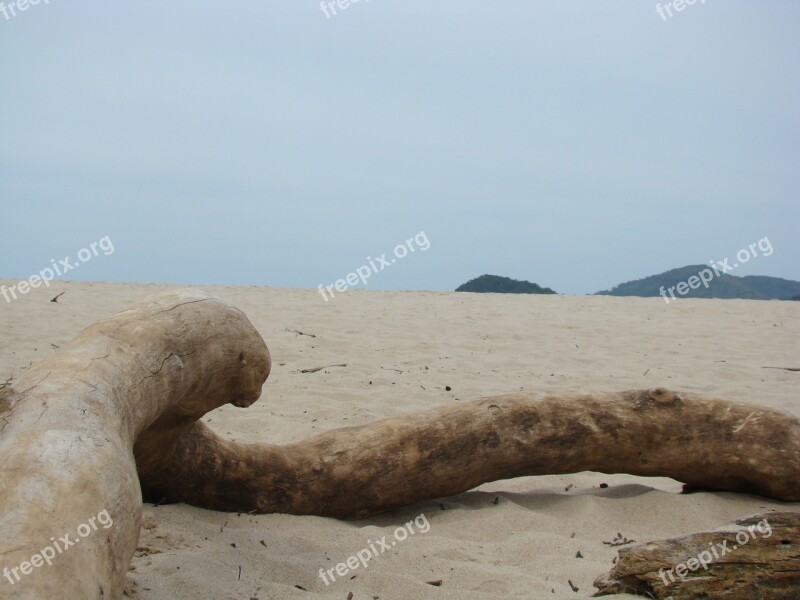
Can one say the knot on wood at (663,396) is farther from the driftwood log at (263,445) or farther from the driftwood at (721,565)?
the driftwood at (721,565)

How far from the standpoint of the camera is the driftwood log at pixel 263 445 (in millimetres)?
2205

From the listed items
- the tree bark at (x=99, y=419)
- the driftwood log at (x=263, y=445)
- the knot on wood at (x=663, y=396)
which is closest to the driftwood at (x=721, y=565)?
the driftwood log at (x=263, y=445)

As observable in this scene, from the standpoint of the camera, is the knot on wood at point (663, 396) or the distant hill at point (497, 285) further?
the distant hill at point (497, 285)

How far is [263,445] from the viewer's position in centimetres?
393

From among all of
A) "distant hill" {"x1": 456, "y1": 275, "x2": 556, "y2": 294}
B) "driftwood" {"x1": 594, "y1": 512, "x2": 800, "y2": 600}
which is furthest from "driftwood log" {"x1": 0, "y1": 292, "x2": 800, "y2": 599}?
"distant hill" {"x1": 456, "y1": 275, "x2": 556, "y2": 294}

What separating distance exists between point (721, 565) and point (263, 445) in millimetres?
2230

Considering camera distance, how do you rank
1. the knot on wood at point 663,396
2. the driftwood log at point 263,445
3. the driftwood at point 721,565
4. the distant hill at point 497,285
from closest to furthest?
the driftwood log at point 263,445
the driftwood at point 721,565
the knot on wood at point 663,396
the distant hill at point 497,285

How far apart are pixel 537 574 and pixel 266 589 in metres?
1.11

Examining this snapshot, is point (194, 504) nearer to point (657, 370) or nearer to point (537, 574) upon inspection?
point (537, 574)

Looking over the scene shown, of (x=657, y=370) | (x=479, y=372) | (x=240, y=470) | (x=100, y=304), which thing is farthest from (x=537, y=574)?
(x=100, y=304)

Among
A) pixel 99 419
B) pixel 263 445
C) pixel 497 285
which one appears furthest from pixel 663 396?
pixel 497 285

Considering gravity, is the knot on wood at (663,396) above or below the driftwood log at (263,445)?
below

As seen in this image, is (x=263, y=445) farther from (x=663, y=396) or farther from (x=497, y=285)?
(x=497, y=285)

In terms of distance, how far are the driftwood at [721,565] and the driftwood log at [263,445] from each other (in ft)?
4.34
